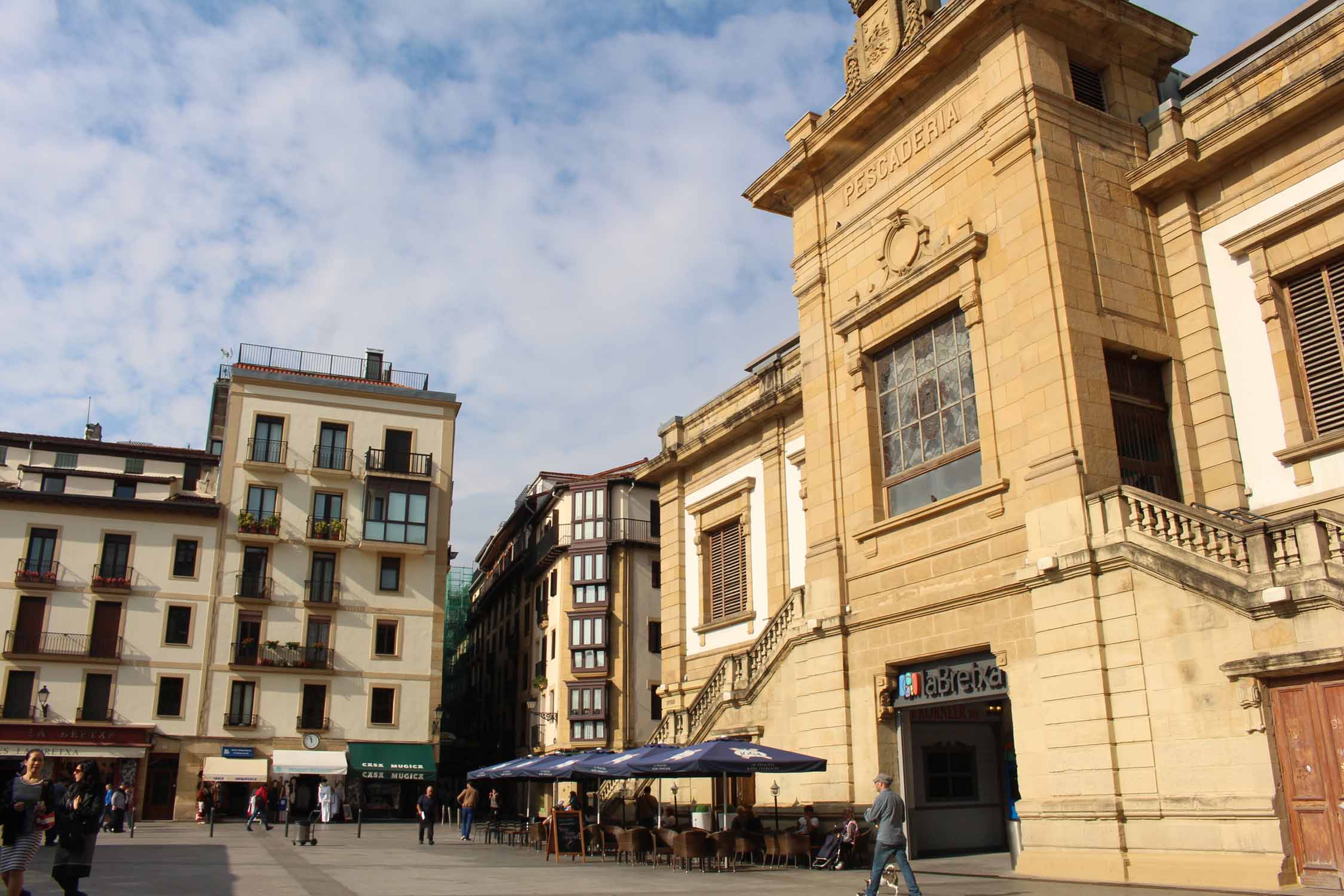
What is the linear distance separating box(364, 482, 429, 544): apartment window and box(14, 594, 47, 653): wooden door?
12491 mm

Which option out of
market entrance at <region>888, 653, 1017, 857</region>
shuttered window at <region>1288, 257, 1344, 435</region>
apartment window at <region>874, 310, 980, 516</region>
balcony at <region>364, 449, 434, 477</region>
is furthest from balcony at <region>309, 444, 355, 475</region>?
shuttered window at <region>1288, 257, 1344, 435</region>

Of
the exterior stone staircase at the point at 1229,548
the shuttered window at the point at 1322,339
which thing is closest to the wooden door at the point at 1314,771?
the exterior stone staircase at the point at 1229,548

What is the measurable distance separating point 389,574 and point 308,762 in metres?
8.57

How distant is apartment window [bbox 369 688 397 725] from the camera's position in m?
44.5

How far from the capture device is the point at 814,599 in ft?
70.5

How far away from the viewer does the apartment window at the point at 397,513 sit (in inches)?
1827

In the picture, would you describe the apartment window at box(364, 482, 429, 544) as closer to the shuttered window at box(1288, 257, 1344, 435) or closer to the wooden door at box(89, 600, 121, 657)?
the wooden door at box(89, 600, 121, 657)

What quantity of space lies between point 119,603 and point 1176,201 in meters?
40.2

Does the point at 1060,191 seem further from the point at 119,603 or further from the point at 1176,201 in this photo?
the point at 119,603

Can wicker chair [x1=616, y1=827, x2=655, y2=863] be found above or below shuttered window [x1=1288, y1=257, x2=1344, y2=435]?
below

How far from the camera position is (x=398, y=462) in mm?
47750

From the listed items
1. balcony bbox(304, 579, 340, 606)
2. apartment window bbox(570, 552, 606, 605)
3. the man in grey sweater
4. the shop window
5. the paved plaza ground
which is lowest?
the paved plaza ground

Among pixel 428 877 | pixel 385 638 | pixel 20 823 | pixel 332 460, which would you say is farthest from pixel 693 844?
pixel 332 460

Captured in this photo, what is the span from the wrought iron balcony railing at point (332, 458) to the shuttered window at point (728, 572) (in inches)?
860
